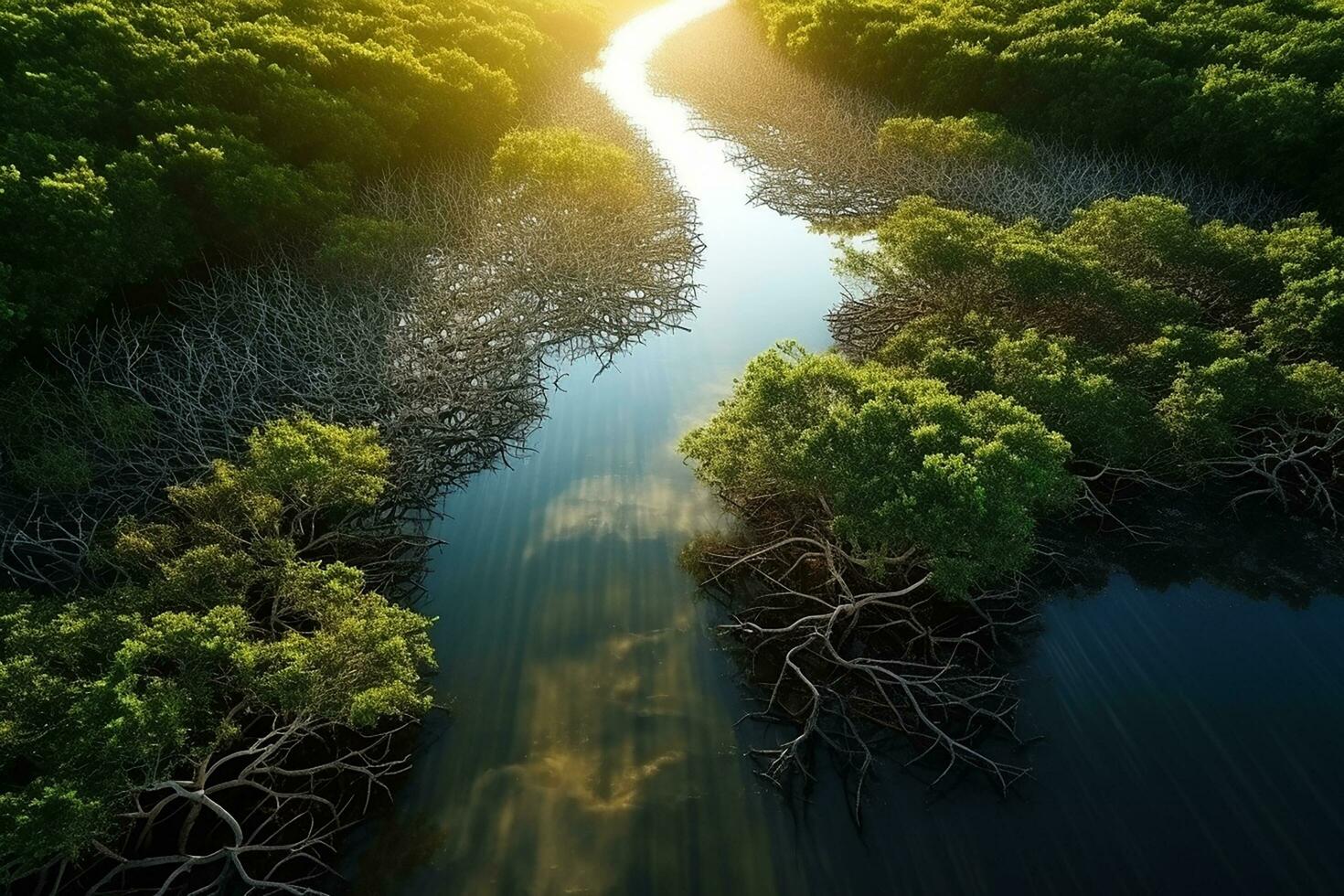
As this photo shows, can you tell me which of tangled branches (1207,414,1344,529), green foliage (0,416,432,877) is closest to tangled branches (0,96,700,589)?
green foliage (0,416,432,877)

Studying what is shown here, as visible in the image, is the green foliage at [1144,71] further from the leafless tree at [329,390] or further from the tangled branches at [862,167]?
the leafless tree at [329,390]

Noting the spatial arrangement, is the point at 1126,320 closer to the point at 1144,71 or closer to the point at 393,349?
the point at 1144,71

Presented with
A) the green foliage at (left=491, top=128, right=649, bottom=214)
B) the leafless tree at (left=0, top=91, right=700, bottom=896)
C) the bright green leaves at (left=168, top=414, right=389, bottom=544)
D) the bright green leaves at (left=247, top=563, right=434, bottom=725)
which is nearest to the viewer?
the bright green leaves at (left=247, top=563, right=434, bottom=725)

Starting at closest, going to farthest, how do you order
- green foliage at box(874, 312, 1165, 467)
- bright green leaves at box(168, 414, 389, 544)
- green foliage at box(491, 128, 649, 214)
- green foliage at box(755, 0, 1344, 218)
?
bright green leaves at box(168, 414, 389, 544), green foliage at box(874, 312, 1165, 467), green foliage at box(755, 0, 1344, 218), green foliage at box(491, 128, 649, 214)

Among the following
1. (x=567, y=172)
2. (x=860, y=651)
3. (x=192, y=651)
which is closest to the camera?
(x=192, y=651)

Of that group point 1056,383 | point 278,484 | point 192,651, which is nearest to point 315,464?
point 278,484

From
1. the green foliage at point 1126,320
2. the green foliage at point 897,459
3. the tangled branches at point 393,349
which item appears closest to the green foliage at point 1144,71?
the green foliage at point 1126,320

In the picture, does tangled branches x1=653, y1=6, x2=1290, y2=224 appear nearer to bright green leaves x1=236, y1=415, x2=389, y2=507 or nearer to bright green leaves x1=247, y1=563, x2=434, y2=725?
bright green leaves x1=236, y1=415, x2=389, y2=507
